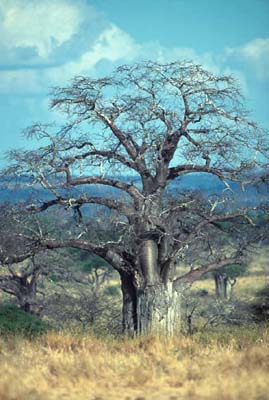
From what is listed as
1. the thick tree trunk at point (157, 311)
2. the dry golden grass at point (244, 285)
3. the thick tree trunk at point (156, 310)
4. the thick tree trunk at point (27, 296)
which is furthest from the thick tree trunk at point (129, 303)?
the dry golden grass at point (244, 285)

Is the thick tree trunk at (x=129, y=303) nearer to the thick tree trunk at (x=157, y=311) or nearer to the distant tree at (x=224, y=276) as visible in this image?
the thick tree trunk at (x=157, y=311)

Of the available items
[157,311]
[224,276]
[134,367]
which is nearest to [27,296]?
[157,311]

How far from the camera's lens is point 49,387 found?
29.7 feet

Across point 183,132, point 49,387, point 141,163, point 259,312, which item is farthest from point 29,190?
point 259,312

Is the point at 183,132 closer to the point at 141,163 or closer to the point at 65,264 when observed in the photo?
the point at 141,163

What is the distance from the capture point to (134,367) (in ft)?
33.1

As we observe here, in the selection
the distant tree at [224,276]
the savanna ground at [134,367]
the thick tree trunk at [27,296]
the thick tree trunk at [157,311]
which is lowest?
the savanna ground at [134,367]

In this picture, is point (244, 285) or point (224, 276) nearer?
point (224, 276)

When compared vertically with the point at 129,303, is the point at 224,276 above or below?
above

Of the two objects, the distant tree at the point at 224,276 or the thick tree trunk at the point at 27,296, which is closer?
the thick tree trunk at the point at 27,296

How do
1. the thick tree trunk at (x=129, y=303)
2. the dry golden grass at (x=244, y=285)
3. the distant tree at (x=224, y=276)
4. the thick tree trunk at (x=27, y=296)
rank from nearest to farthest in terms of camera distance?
the thick tree trunk at (x=129, y=303), the thick tree trunk at (x=27, y=296), the distant tree at (x=224, y=276), the dry golden grass at (x=244, y=285)

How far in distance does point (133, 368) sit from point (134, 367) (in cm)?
6

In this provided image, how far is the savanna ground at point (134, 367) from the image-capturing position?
876cm

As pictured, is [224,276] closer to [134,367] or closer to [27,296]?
[27,296]
